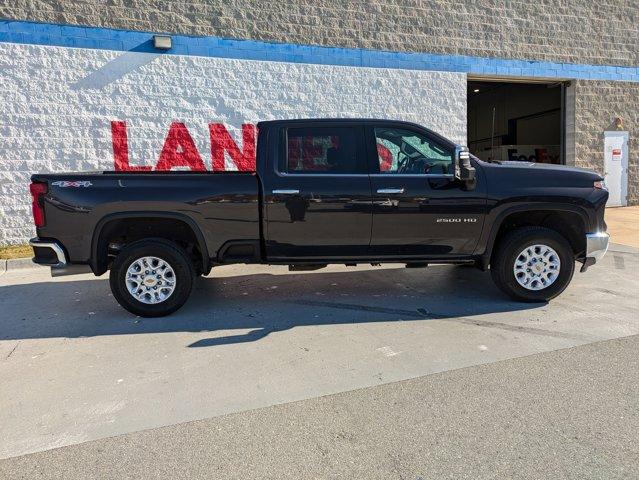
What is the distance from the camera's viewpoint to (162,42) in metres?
9.67

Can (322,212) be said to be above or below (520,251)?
above

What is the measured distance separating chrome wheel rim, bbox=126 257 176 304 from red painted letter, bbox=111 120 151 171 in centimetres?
554

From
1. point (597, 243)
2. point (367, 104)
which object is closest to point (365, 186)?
point (597, 243)

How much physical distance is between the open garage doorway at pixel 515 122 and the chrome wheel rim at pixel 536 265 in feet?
43.4

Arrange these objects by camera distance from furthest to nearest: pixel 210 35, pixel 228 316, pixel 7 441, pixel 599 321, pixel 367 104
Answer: pixel 367 104 → pixel 210 35 → pixel 228 316 → pixel 599 321 → pixel 7 441

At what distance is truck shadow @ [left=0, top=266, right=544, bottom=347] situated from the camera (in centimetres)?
484

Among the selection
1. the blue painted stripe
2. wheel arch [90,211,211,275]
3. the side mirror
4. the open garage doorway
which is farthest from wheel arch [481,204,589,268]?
the open garage doorway

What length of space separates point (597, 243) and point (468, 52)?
809 cm

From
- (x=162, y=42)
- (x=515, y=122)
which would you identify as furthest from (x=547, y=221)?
(x=515, y=122)

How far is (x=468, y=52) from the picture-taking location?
464 inches

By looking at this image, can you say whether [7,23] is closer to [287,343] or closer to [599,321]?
[287,343]

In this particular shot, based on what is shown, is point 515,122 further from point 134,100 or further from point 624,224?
point 134,100

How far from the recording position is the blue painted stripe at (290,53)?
362 inches

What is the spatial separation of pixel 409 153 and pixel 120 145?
22.5 ft
